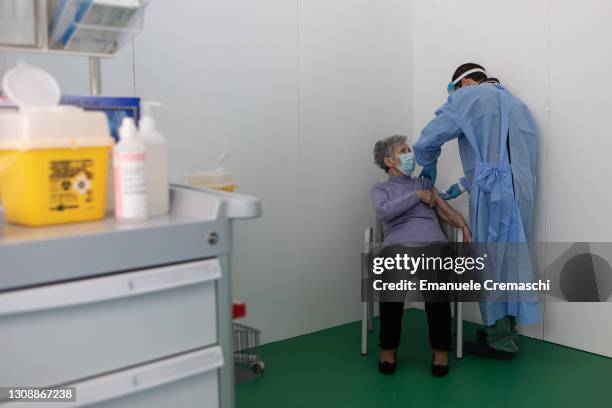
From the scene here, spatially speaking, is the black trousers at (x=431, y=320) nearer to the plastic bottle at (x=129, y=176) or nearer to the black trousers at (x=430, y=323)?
the black trousers at (x=430, y=323)

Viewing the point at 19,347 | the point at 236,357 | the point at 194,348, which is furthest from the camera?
the point at 236,357

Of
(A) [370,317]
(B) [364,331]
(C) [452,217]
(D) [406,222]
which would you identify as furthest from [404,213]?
(A) [370,317]

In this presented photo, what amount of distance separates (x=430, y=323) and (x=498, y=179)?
715 mm

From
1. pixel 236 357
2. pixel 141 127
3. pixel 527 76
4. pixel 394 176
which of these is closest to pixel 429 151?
pixel 394 176

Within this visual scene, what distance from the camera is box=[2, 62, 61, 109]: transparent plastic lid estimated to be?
1.30 metres

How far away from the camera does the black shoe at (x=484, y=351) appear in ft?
9.30

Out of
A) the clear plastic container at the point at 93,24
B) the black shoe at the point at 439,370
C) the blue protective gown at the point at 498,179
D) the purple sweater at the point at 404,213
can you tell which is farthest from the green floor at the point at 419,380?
the clear plastic container at the point at 93,24

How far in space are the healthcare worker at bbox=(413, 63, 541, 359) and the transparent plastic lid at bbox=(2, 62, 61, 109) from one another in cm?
186

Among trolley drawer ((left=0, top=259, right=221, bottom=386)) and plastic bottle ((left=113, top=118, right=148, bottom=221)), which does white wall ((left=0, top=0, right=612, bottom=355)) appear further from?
trolley drawer ((left=0, top=259, right=221, bottom=386))

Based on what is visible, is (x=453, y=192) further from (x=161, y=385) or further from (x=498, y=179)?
(x=161, y=385)

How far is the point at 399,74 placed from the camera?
352 centimetres

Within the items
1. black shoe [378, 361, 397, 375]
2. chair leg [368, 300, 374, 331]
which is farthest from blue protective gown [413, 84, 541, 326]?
chair leg [368, 300, 374, 331]

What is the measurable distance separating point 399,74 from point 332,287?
4.22ft

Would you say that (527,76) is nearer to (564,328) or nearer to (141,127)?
(564,328)
